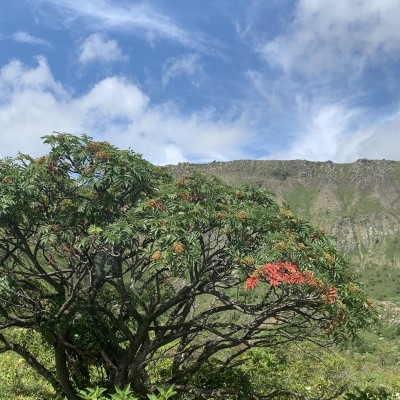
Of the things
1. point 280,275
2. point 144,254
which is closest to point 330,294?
point 280,275

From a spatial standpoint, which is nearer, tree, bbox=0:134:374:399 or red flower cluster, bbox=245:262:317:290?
red flower cluster, bbox=245:262:317:290

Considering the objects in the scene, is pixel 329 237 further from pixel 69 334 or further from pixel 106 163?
pixel 69 334

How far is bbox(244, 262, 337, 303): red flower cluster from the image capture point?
6.07 metres

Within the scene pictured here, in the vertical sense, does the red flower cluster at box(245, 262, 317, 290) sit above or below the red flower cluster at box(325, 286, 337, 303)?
above

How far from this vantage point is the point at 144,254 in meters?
6.80

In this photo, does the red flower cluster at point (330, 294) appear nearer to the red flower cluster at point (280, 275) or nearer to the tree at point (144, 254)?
the tree at point (144, 254)

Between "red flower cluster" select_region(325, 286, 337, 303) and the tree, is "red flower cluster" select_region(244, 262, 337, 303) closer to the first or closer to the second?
the tree

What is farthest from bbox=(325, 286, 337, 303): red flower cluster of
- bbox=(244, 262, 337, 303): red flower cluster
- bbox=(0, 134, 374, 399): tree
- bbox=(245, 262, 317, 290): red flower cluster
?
bbox=(245, 262, 317, 290): red flower cluster

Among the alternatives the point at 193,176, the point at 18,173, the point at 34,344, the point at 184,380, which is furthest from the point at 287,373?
the point at 18,173

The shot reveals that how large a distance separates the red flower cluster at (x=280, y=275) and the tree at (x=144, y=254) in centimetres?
2

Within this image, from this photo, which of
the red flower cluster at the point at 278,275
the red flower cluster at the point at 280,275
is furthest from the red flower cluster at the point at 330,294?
the red flower cluster at the point at 278,275

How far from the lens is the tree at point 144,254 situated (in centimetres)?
655

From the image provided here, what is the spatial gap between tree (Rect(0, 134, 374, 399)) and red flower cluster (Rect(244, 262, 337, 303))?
17 mm

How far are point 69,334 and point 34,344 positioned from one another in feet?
17.5
